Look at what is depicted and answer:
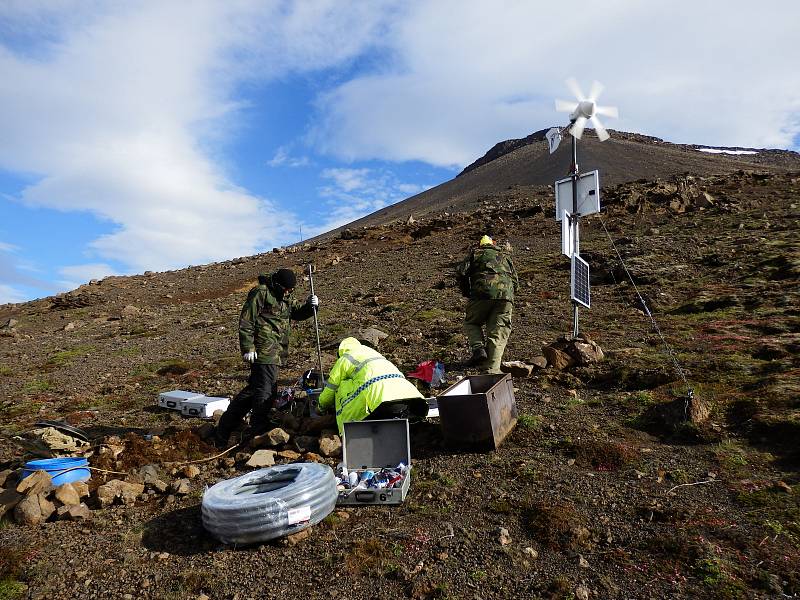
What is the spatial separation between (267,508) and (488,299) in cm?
537

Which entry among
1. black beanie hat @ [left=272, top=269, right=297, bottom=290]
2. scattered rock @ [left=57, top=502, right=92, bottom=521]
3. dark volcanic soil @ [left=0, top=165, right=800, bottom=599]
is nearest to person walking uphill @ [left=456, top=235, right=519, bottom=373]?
dark volcanic soil @ [left=0, top=165, right=800, bottom=599]

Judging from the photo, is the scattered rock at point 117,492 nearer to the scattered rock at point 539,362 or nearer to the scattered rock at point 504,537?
the scattered rock at point 504,537

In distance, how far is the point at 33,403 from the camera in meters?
9.93

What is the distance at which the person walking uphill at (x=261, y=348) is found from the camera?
6898 millimetres

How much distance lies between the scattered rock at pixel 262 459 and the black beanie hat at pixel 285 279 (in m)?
2.02

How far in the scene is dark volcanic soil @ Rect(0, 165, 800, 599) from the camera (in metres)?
3.85

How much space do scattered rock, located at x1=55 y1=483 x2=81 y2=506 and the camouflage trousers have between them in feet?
18.4

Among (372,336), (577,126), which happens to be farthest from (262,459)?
(577,126)

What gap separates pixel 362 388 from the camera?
5.99 meters

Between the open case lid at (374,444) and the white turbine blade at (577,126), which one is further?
the white turbine blade at (577,126)

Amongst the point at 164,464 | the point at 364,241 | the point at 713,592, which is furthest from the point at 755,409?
the point at 364,241

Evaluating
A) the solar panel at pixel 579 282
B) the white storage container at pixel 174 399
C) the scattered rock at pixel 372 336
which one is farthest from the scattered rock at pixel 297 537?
the scattered rock at pixel 372 336

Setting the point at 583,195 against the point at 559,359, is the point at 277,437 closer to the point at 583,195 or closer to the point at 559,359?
the point at 559,359

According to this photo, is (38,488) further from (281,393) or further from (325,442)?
(281,393)
